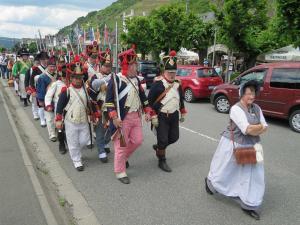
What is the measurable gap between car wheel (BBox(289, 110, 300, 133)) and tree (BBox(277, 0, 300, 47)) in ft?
11.2

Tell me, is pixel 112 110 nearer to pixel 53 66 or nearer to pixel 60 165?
pixel 60 165

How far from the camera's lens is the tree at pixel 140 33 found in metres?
29.1

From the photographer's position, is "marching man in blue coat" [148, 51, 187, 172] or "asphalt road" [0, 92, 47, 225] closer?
"asphalt road" [0, 92, 47, 225]

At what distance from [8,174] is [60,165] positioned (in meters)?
0.88

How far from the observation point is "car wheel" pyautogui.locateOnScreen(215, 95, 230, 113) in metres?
12.0

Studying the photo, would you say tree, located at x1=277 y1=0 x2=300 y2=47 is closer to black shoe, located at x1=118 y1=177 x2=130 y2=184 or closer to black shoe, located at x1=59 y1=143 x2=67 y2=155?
black shoe, located at x1=59 y1=143 x2=67 y2=155

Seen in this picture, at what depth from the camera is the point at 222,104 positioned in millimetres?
12078

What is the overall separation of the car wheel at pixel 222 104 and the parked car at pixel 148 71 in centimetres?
698

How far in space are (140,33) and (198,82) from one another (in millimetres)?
16588

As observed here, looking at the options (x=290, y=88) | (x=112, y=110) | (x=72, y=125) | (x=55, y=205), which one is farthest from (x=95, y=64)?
(x=290, y=88)

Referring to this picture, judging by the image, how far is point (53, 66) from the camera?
8281 millimetres

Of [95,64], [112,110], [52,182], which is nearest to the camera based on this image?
[112,110]

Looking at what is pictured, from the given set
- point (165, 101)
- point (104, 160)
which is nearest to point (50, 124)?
point (104, 160)

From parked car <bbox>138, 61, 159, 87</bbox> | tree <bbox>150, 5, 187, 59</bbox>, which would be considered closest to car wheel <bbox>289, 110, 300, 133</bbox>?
parked car <bbox>138, 61, 159, 87</bbox>
